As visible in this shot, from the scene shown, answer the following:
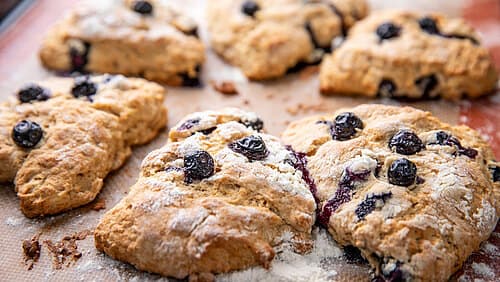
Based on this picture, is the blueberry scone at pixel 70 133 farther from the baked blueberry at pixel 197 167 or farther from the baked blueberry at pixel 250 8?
the baked blueberry at pixel 250 8

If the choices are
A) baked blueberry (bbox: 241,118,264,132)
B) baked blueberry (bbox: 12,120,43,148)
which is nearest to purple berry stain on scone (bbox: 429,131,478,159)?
baked blueberry (bbox: 241,118,264,132)

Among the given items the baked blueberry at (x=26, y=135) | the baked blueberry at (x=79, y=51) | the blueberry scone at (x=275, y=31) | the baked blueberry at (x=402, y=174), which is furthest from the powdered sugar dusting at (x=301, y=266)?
the baked blueberry at (x=79, y=51)

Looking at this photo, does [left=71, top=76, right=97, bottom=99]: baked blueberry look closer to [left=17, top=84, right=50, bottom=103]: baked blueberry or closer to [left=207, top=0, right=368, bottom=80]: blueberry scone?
[left=17, top=84, right=50, bottom=103]: baked blueberry

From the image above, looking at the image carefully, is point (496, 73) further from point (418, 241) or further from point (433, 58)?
point (418, 241)

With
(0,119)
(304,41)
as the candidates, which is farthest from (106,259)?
(304,41)

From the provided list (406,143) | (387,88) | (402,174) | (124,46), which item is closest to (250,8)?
(124,46)

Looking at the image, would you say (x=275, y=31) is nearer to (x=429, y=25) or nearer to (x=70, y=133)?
(x=429, y=25)
